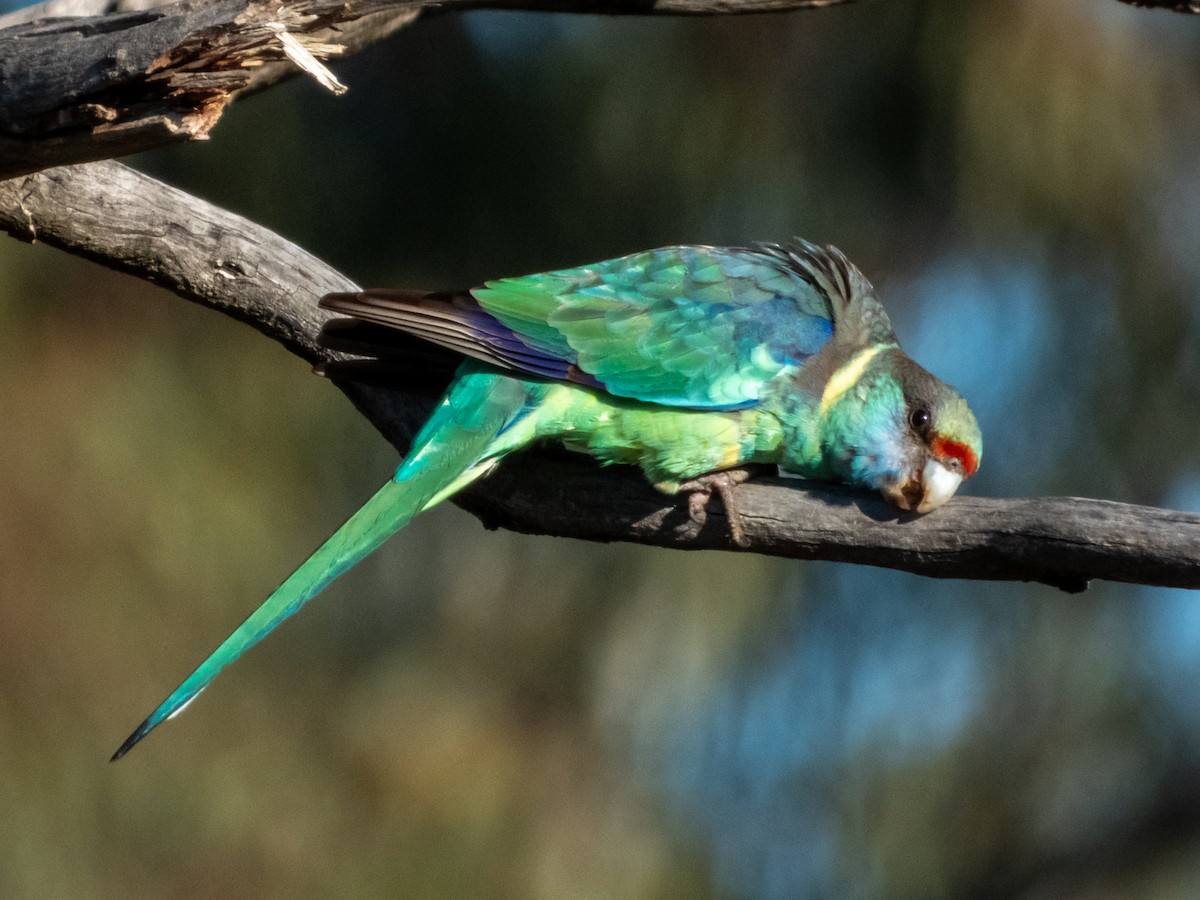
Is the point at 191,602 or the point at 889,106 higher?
the point at 889,106

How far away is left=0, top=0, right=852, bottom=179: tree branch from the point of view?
213 centimetres

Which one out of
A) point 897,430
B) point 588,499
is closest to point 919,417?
point 897,430

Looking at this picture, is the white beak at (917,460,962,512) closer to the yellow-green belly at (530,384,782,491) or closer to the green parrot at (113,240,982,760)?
the green parrot at (113,240,982,760)

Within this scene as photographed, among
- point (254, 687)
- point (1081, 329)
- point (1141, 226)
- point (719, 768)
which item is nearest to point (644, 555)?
point (719, 768)

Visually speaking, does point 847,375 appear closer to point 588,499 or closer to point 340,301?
point 588,499

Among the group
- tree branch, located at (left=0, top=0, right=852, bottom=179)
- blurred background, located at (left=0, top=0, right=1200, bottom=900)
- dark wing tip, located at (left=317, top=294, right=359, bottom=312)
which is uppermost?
tree branch, located at (left=0, top=0, right=852, bottom=179)

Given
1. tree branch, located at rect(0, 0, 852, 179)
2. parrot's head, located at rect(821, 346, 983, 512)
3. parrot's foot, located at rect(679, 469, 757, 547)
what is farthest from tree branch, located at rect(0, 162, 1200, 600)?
tree branch, located at rect(0, 0, 852, 179)

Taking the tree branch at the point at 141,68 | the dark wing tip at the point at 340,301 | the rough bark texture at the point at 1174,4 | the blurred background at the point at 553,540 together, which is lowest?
the blurred background at the point at 553,540

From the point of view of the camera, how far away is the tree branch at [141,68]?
83.7 inches

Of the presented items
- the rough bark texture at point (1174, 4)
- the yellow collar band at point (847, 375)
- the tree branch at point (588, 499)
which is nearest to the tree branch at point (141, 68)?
the tree branch at point (588, 499)

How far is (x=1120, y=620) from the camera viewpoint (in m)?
5.44

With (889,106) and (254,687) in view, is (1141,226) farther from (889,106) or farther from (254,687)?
(254,687)

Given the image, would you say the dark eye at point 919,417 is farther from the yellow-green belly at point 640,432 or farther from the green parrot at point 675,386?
the yellow-green belly at point 640,432

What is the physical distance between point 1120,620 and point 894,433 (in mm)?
2865
